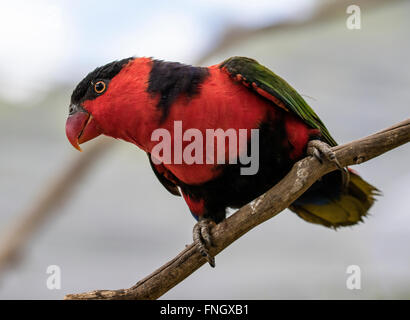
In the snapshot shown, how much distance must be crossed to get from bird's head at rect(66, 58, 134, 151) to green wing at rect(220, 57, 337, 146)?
1.17ft

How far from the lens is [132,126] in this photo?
137 cm

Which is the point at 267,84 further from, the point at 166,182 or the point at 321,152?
the point at 166,182

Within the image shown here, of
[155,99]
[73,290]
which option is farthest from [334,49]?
[73,290]

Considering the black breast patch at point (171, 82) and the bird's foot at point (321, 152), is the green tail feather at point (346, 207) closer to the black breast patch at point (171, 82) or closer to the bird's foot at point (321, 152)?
the bird's foot at point (321, 152)

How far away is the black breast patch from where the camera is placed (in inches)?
53.5

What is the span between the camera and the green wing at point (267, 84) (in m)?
1.40

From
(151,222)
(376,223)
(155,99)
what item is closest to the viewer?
(155,99)

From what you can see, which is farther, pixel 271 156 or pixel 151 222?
pixel 151 222

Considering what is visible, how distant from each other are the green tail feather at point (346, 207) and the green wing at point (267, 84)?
0.93 feet

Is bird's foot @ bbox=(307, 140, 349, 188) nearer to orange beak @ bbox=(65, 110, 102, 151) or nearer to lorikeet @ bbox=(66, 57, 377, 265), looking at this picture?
lorikeet @ bbox=(66, 57, 377, 265)

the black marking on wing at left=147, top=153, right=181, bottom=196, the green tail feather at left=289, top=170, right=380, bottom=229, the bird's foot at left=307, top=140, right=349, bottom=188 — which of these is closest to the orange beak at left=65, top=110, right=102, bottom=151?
the black marking on wing at left=147, top=153, right=181, bottom=196

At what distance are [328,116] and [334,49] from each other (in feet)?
1.43

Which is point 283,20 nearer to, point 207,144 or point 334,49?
point 334,49

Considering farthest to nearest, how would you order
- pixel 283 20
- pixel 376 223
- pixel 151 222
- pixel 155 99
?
pixel 151 222
pixel 376 223
pixel 283 20
pixel 155 99
